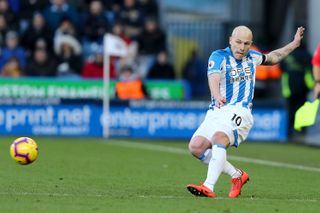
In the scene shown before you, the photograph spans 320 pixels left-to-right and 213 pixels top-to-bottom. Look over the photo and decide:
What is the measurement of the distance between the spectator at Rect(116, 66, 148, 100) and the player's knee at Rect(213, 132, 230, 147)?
11398 millimetres

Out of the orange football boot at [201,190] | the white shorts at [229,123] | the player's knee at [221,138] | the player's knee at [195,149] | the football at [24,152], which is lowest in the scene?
the orange football boot at [201,190]

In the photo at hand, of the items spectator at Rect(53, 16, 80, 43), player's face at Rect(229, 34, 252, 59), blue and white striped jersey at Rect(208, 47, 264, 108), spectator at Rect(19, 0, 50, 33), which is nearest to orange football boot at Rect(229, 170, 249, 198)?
blue and white striped jersey at Rect(208, 47, 264, 108)

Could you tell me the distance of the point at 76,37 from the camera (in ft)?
75.7

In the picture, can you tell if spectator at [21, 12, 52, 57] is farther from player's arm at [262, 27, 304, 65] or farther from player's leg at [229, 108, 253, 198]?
player's leg at [229, 108, 253, 198]

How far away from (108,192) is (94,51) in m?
13.5

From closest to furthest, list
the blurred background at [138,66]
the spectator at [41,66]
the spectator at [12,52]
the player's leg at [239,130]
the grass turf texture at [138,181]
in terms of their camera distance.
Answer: the grass turf texture at [138,181], the player's leg at [239,130], the blurred background at [138,66], the spectator at [41,66], the spectator at [12,52]

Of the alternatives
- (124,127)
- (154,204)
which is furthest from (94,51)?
(154,204)

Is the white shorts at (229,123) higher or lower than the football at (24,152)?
higher

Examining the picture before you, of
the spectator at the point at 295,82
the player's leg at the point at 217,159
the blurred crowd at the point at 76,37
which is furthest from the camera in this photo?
the blurred crowd at the point at 76,37

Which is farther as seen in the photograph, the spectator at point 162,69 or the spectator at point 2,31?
the spectator at point 2,31

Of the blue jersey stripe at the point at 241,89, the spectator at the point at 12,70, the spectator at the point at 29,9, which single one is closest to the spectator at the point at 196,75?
the spectator at the point at 29,9

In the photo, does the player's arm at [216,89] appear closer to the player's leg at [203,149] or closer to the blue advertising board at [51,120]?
the player's leg at [203,149]

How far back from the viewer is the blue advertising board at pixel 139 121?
20.8 meters

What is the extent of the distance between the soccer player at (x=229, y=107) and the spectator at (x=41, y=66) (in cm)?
1224
